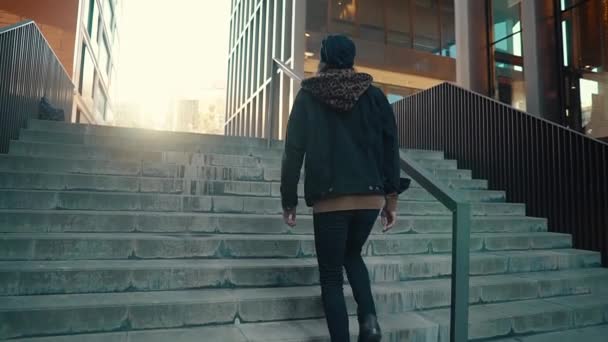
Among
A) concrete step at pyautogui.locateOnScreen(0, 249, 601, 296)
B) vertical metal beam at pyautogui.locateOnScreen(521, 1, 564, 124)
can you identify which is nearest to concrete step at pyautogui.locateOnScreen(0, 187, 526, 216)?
concrete step at pyautogui.locateOnScreen(0, 249, 601, 296)

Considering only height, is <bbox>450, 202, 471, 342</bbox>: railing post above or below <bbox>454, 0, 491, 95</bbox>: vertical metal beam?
below

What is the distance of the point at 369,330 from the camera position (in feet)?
6.72

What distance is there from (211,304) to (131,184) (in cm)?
178

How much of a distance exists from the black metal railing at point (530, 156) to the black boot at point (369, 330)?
3501mm

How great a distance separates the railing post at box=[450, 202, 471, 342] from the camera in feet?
6.98

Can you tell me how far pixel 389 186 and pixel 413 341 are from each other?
1.14 meters

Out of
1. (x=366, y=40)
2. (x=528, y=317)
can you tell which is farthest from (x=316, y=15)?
(x=528, y=317)

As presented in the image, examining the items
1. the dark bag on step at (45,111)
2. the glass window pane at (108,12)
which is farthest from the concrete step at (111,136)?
the glass window pane at (108,12)

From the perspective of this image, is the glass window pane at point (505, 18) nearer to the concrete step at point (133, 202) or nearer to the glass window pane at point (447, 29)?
the concrete step at point (133, 202)

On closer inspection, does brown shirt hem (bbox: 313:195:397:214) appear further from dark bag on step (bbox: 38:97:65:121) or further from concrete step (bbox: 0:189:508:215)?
dark bag on step (bbox: 38:97:65:121)

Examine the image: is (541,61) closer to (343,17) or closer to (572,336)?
(572,336)

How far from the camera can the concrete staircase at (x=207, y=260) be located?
2.43 metres

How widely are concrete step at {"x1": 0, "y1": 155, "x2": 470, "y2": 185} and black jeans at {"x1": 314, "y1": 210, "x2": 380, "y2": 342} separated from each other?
8.23ft

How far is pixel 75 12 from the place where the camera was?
12609 mm
